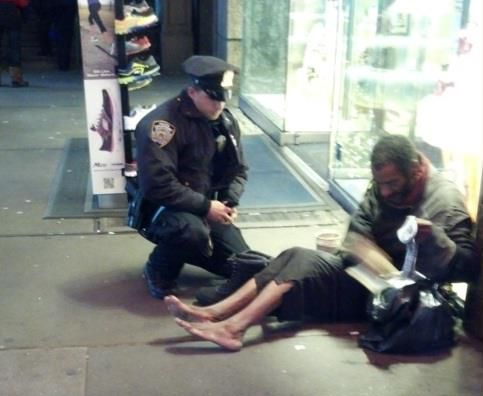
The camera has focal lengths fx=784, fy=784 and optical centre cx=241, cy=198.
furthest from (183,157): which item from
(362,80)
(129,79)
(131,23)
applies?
(362,80)

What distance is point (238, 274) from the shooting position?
146 inches

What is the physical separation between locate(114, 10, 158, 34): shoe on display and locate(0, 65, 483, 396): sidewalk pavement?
1257mm

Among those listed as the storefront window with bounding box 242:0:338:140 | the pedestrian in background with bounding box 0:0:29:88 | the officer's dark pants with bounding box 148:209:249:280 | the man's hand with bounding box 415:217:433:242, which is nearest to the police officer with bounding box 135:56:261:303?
the officer's dark pants with bounding box 148:209:249:280

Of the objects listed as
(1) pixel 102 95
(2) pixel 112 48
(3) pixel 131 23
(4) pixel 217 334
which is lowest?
(4) pixel 217 334

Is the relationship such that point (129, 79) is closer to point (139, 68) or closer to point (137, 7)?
point (139, 68)

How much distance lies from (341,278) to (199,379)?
0.84 metres

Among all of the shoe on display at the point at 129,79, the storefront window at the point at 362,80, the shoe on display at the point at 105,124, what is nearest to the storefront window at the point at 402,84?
the storefront window at the point at 362,80

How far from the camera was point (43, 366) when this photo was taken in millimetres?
3312

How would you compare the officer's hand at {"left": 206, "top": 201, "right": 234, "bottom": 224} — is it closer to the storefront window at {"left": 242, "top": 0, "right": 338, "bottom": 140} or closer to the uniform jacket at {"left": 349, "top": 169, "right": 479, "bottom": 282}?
the uniform jacket at {"left": 349, "top": 169, "right": 479, "bottom": 282}

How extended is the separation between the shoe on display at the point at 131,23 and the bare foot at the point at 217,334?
2.17 m

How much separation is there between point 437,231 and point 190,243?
122 centimetres

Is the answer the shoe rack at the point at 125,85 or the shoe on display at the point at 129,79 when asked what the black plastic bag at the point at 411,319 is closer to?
the shoe rack at the point at 125,85

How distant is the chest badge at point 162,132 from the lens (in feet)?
12.6

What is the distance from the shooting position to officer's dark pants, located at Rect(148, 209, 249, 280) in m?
3.85
